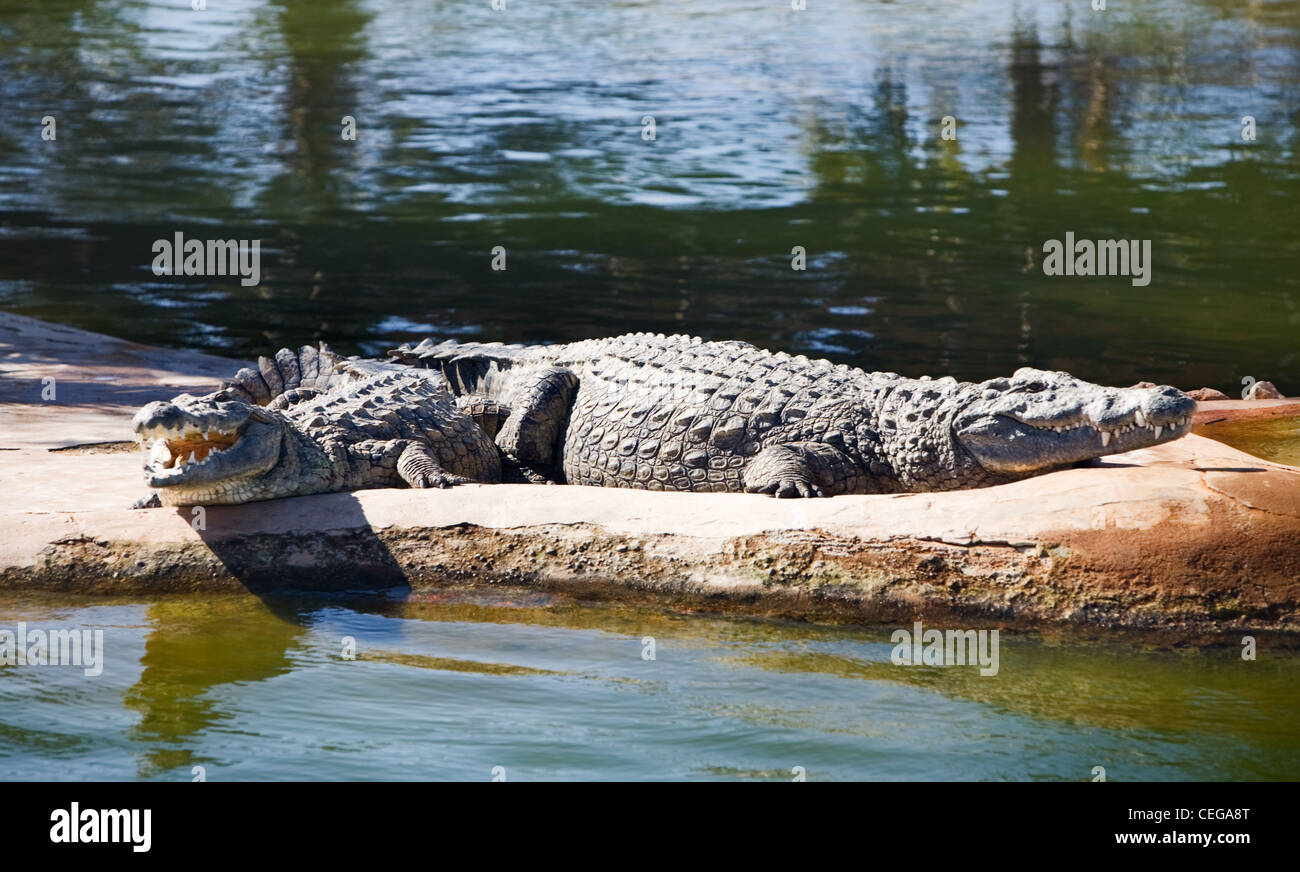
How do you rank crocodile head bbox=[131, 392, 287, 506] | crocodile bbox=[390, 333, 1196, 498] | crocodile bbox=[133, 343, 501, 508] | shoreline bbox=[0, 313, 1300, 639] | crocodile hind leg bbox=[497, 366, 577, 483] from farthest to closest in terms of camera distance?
crocodile hind leg bbox=[497, 366, 577, 483] < crocodile bbox=[390, 333, 1196, 498] < crocodile bbox=[133, 343, 501, 508] < crocodile head bbox=[131, 392, 287, 506] < shoreline bbox=[0, 313, 1300, 639]

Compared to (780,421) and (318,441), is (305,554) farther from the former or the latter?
(780,421)

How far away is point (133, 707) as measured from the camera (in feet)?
16.2

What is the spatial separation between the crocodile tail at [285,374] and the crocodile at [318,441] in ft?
0.95

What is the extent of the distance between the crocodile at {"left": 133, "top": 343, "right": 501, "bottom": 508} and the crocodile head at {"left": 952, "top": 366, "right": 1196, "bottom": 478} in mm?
2424

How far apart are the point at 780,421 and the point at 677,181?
12298 millimetres

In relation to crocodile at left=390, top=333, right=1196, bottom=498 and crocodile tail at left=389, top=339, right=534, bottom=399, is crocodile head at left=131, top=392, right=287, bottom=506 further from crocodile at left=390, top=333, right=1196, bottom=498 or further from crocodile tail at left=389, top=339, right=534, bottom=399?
crocodile tail at left=389, top=339, right=534, bottom=399

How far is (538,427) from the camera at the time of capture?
7.83m

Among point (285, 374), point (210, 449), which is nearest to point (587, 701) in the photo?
point (210, 449)

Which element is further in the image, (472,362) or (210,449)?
(472,362)

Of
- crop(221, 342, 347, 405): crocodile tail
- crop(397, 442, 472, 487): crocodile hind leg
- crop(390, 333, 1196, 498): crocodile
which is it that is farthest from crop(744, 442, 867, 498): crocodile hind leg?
crop(221, 342, 347, 405): crocodile tail

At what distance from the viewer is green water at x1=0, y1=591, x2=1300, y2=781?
452 cm

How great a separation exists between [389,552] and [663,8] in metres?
32.0

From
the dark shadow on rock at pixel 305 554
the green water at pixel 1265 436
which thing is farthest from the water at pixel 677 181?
the dark shadow on rock at pixel 305 554

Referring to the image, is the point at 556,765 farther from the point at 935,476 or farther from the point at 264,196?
the point at 264,196
